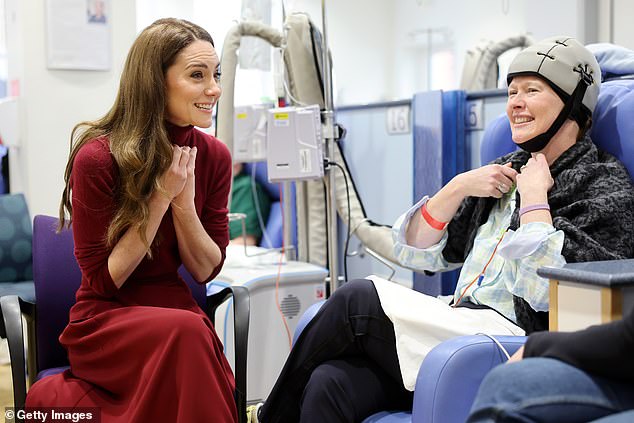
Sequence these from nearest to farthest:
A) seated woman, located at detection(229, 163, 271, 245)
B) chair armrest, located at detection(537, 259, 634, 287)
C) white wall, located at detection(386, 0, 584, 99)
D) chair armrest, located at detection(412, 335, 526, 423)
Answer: chair armrest, located at detection(537, 259, 634, 287), chair armrest, located at detection(412, 335, 526, 423), seated woman, located at detection(229, 163, 271, 245), white wall, located at detection(386, 0, 584, 99)

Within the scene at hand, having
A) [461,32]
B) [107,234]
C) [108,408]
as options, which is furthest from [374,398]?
[461,32]

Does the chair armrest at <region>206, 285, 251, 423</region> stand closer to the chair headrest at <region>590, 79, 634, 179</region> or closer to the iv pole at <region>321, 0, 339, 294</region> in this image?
the chair headrest at <region>590, 79, 634, 179</region>

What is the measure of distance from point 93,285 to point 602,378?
1.14 m

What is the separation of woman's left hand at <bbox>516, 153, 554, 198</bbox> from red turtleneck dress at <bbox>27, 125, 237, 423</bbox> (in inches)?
30.7

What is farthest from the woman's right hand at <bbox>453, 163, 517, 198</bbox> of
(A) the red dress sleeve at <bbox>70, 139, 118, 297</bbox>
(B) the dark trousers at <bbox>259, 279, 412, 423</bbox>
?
(A) the red dress sleeve at <bbox>70, 139, 118, 297</bbox>

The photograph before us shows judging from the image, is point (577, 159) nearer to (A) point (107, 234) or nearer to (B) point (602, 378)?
(B) point (602, 378)

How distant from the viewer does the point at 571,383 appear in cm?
125

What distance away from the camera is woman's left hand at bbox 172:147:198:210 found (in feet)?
6.49

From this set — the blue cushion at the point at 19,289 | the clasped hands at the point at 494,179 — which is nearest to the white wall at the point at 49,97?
the blue cushion at the point at 19,289

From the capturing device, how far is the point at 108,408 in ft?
6.01

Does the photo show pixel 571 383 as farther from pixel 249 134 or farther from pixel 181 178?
pixel 249 134

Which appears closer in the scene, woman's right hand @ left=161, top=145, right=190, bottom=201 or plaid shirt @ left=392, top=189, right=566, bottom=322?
plaid shirt @ left=392, top=189, right=566, bottom=322

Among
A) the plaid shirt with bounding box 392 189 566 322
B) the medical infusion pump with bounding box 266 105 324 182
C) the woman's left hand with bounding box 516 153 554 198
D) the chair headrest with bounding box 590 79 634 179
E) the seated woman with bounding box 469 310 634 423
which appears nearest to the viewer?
the seated woman with bounding box 469 310 634 423

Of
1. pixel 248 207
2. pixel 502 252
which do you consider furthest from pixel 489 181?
pixel 248 207
